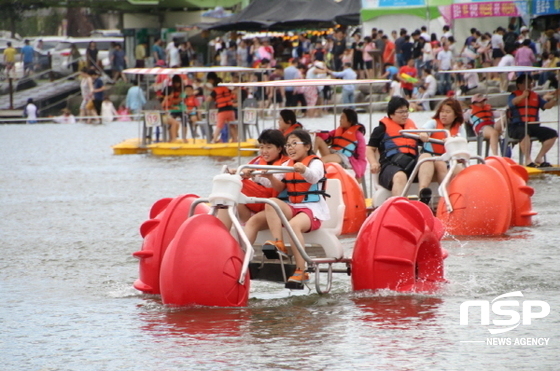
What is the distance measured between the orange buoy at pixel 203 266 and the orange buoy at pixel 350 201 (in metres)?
4.39

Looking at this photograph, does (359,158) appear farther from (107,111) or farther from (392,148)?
(107,111)

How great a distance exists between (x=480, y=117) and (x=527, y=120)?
34.5 inches

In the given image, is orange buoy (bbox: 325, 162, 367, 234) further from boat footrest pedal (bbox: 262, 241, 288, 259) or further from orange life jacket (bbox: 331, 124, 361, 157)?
boat footrest pedal (bbox: 262, 241, 288, 259)

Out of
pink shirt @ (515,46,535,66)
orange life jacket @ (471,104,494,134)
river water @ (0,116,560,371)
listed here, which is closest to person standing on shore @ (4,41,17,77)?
pink shirt @ (515,46,535,66)

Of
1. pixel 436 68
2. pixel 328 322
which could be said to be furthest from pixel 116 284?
pixel 436 68

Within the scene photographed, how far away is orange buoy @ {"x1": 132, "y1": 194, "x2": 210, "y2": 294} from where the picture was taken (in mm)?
8164

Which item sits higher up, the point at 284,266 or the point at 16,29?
the point at 16,29

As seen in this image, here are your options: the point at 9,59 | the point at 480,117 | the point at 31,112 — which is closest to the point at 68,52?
the point at 9,59

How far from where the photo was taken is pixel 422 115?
2941 cm

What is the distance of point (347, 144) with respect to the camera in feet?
45.1

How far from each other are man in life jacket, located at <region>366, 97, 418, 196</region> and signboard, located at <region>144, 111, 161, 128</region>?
42.2ft

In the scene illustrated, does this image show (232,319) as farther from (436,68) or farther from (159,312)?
(436,68)

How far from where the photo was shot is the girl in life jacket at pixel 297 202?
779 cm

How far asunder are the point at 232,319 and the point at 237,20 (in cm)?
3207
